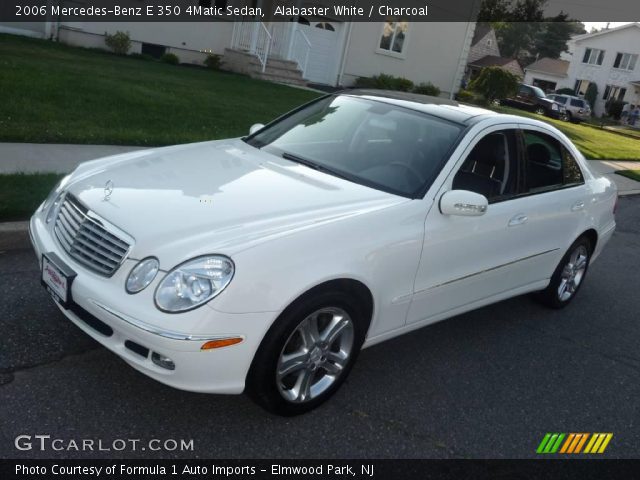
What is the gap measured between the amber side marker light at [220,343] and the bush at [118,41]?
1653 centimetres

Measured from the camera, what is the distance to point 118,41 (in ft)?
57.9

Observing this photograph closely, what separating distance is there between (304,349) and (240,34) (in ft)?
61.0

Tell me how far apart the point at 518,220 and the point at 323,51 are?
18712 millimetres

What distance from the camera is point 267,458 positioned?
10.3ft

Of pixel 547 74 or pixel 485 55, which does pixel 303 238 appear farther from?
pixel 485 55

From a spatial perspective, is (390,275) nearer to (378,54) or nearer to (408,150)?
(408,150)

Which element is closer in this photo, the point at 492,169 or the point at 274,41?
the point at 492,169

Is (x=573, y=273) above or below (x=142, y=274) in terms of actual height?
below

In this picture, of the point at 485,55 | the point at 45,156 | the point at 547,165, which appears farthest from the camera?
the point at 485,55

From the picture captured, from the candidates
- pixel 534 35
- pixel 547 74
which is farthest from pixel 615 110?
pixel 534 35

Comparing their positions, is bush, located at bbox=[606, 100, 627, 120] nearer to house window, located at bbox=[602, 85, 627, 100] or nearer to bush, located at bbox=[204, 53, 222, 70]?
house window, located at bbox=[602, 85, 627, 100]

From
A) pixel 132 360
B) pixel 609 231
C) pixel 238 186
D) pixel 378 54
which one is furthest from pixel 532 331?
pixel 378 54

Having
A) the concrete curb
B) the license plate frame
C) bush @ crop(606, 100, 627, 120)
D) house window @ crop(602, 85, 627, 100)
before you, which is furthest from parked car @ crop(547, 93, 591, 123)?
the license plate frame

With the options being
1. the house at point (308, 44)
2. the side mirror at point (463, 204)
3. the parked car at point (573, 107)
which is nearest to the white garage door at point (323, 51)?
the house at point (308, 44)
